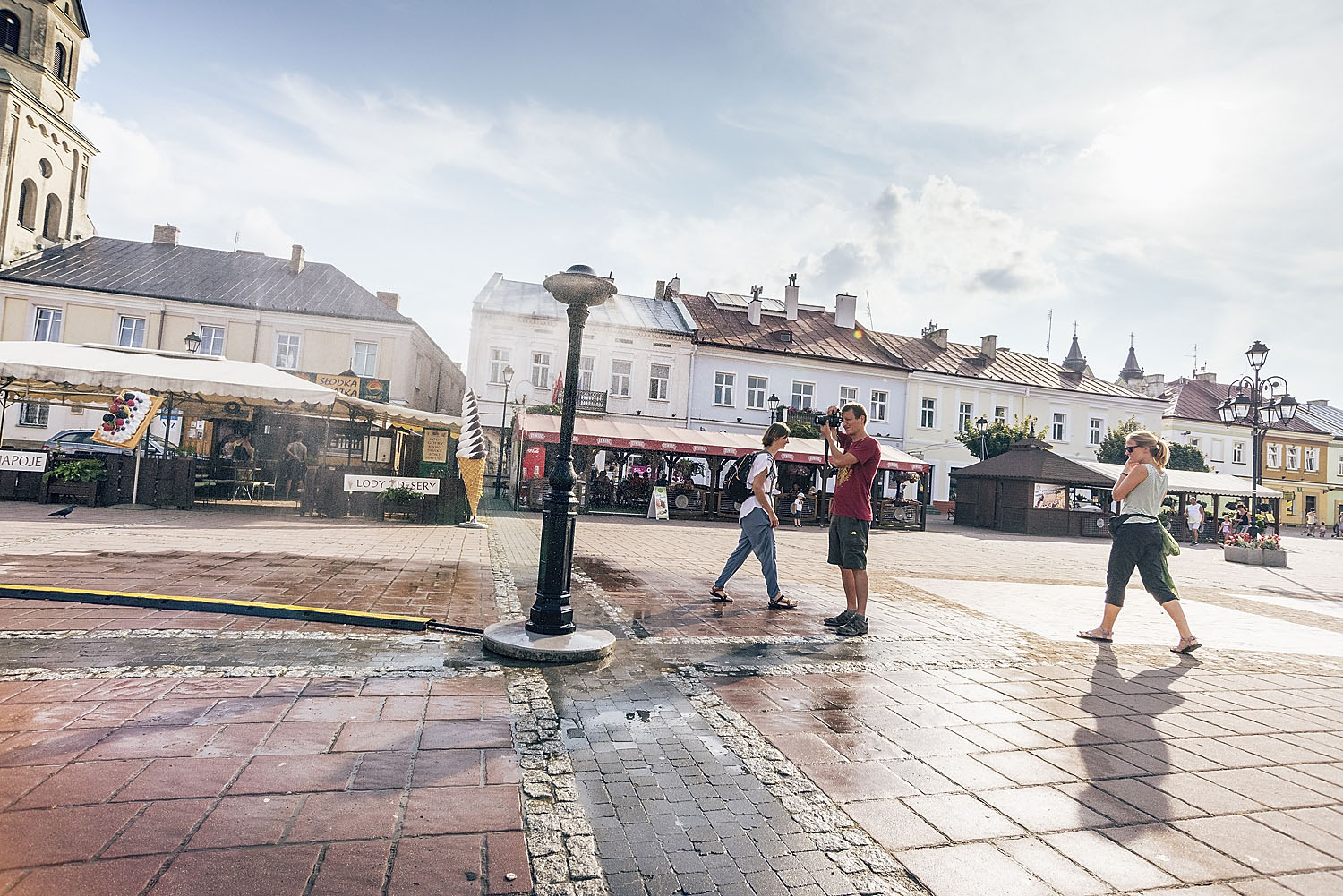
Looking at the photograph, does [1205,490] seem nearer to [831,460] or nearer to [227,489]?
[831,460]

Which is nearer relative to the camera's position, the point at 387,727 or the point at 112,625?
the point at 387,727

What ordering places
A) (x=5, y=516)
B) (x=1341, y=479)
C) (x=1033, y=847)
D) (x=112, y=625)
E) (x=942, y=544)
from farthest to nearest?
1. (x=1341, y=479)
2. (x=942, y=544)
3. (x=5, y=516)
4. (x=112, y=625)
5. (x=1033, y=847)

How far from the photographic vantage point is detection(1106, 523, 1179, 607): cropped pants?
17.3 ft

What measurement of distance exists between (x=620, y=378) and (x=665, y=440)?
8783mm

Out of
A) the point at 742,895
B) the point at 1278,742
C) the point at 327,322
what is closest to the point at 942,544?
the point at 1278,742

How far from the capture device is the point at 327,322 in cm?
2759

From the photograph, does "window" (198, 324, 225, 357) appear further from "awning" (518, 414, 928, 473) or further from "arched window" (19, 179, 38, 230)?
"awning" (518, 414, 928, 473)

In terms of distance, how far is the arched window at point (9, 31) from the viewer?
2708cm

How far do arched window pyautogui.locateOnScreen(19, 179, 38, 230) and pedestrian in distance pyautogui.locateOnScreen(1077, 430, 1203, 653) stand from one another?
3677 centimetres

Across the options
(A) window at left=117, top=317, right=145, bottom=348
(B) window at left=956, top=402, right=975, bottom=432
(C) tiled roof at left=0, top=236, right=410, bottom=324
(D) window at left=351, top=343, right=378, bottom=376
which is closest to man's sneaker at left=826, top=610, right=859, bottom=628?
(C) tiled roof at left=0, top=236, right=410, bottom=324

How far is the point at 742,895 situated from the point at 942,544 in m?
15.9

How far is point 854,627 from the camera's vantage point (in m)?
5.20

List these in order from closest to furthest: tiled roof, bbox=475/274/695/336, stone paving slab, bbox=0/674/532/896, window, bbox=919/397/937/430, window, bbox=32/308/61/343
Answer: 1. stone paving slab, bbox=0/674/532/896
2. window, bbox=32/308/61/343
3. tiled roof, bbox=475/274/695/336
4. window, bbox=919/397/937/430

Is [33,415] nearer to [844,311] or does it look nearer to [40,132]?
[40,132]
